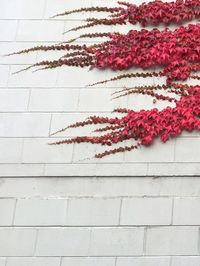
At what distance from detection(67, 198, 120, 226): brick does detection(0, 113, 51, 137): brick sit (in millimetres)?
625

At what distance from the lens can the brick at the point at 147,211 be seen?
13.3 feet

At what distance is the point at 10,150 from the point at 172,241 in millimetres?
1366

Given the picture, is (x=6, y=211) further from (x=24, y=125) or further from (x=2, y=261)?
(x=24, y=125)

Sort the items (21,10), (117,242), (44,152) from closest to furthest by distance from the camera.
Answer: (117,242) → (44,152) → (21,10)

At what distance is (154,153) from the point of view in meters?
4.28

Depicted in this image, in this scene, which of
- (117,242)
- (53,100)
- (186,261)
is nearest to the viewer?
(186,261)

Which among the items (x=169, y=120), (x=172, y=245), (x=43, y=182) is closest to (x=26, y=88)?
(x=43, y=182)

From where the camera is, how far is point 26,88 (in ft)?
15.3

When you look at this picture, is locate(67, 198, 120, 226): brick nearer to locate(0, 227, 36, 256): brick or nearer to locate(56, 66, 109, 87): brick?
locate(0, 227, 36, 256): brick

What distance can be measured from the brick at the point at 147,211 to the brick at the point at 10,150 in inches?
34.7

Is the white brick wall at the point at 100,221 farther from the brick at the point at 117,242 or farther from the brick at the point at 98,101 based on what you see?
the brick at the point at 98,101

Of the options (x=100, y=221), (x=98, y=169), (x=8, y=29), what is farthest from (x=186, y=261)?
(x=8, y=29)

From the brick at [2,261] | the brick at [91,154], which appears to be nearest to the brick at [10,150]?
the brick at [91,154]

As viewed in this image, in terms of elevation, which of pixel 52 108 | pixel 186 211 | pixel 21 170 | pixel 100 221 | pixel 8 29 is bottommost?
pixel 100 221
